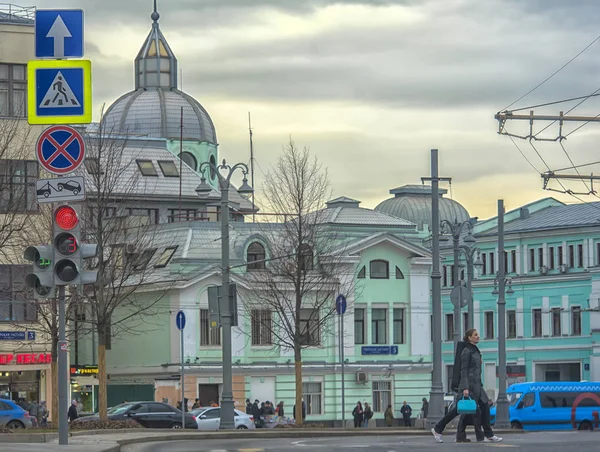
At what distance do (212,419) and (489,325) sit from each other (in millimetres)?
51894

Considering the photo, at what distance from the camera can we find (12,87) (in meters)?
53.3

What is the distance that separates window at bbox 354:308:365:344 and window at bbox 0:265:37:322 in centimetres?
2286

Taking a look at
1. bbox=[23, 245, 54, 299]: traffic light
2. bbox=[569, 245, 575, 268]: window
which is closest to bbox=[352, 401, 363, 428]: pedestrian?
bbox=[569, 245, 575, 268]: window

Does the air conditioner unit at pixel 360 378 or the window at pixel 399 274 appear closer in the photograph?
the air conditioner unit at pixel 360 378

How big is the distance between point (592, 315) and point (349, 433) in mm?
57825

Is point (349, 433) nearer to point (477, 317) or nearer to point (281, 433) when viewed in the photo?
point (281, 433)

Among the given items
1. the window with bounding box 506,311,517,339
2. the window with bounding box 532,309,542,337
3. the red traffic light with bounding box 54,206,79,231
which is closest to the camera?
the red traffic light with bounding box 54,206,79,231

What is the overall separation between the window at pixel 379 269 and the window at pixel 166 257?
33.8 ft

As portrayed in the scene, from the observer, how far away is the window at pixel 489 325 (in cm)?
9962

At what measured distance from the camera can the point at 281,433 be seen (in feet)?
118

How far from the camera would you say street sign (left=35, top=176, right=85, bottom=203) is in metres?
20.0

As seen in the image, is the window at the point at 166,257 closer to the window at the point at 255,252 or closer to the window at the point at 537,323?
the window at the point at 255,252

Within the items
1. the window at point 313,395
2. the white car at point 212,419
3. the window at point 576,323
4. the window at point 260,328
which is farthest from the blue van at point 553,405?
the window at point 576,323

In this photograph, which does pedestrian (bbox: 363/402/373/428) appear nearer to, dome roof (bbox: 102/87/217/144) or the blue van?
the blue van
